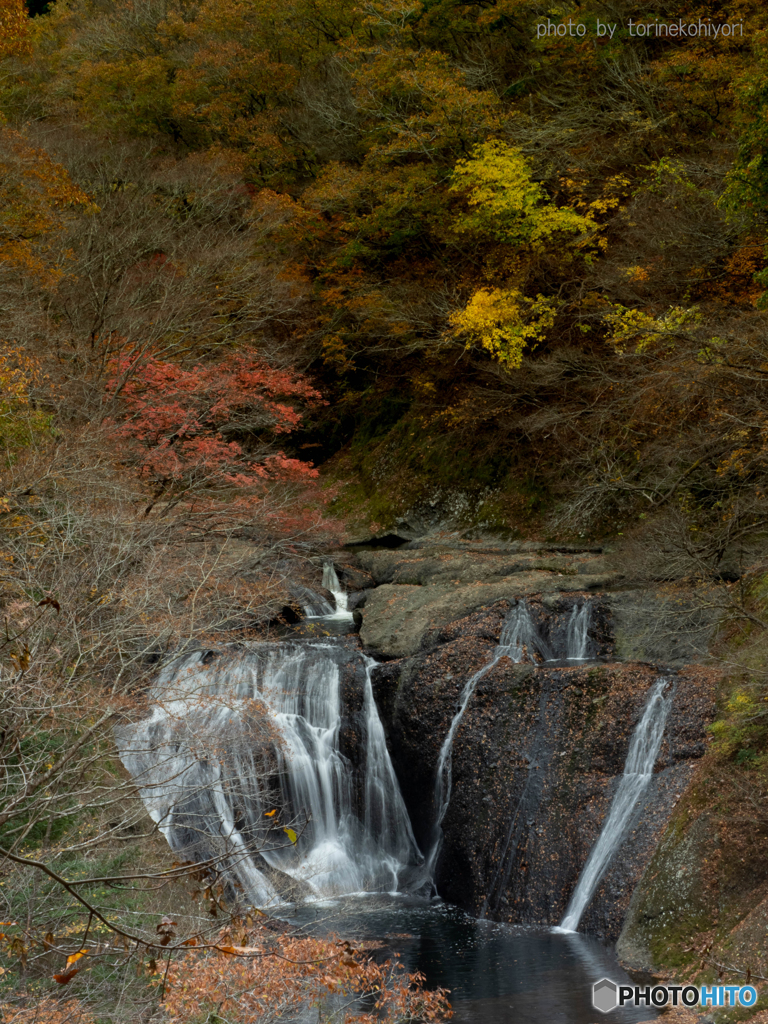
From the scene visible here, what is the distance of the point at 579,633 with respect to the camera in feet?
40.2

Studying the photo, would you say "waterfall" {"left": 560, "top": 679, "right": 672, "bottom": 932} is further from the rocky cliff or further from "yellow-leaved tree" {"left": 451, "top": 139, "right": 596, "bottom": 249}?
"yellow-leaved tree" {"left": 451, "top": 139, "right": 596, "bottom": 249}

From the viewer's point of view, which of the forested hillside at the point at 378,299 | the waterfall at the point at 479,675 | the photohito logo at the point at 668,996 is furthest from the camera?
the waterfall at the point at 479,675

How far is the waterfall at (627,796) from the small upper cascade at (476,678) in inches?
82.2

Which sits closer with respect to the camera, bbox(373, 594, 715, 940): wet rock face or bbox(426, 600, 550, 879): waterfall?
bbox(373, 594, 715, 940): wet rock face

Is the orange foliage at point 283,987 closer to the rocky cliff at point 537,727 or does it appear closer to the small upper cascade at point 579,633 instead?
the rocky cliff at point 537,727

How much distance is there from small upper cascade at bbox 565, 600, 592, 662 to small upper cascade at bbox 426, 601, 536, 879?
0.37 metres

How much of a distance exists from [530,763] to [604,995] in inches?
125

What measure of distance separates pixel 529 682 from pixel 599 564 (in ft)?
11.7

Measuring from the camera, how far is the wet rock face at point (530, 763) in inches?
377

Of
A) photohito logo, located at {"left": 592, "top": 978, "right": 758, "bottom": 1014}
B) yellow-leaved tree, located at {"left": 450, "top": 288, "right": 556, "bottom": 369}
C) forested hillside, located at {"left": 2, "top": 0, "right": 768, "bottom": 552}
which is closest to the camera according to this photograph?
photohito logo, located at {"left": 592, "top": 978, "right": 758, "bottom": 1014}

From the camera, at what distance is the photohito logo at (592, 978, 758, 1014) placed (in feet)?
22.3

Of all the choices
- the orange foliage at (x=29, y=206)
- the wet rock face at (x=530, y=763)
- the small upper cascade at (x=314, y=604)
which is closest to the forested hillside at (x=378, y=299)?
the orange foliage at (x=29, y=206)

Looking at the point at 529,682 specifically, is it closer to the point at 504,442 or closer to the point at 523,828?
the point at 523,828

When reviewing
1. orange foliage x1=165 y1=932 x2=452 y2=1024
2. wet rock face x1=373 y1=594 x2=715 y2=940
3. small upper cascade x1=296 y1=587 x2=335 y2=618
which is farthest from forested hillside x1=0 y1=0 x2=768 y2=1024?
orange foliage x1=165 y1=932 x2=452 y2=1024
